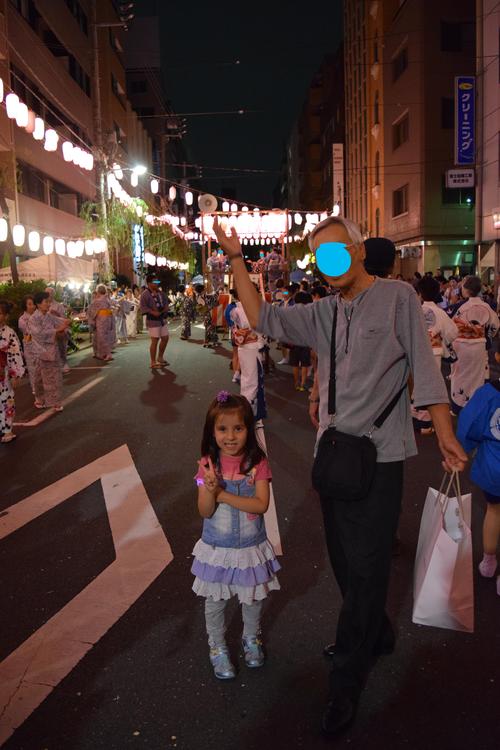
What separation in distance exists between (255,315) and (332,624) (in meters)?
1.88

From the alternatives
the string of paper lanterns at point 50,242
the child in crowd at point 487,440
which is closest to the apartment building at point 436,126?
the string of paper lanterns at point 50,242

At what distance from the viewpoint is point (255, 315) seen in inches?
109

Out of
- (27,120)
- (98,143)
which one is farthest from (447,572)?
(98,143)

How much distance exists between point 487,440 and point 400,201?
3322 centimetres

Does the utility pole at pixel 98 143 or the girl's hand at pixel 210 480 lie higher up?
the utility pole at pixel 98 143

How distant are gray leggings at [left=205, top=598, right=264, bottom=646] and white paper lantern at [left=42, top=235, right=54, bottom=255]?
1713cm

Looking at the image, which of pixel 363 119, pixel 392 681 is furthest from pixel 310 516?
pixel 363 119

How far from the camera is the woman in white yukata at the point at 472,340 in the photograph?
793cm

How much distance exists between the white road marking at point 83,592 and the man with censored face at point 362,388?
1396 millimetres

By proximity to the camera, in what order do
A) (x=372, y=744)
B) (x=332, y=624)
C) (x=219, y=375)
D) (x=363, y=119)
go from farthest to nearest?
(x=363, y=119) < (x=219, y=375) < (x=332, y=624) < (x=372, y=744)

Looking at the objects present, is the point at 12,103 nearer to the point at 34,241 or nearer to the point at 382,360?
the point at 34,241

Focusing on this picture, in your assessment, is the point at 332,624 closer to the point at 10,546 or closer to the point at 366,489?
the point at 366,489

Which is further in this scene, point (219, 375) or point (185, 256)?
point (185, 256)

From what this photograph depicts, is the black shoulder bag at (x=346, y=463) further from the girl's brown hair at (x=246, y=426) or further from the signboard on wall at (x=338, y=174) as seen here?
the signboard on wall at (x=338, y=174)
